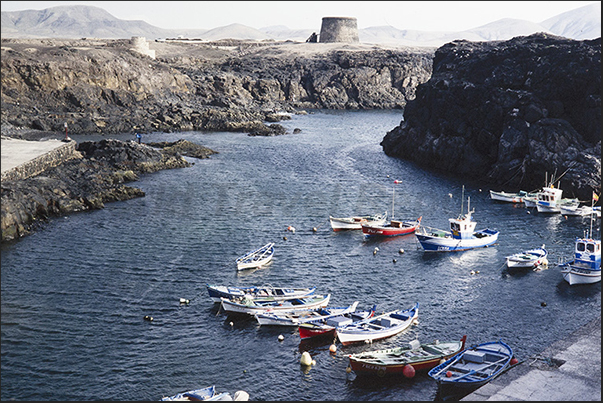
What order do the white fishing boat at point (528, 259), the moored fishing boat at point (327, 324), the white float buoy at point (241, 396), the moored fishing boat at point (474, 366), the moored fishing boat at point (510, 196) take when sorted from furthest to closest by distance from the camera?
the moored fishing boat at point (510, 196) → the white fishing boat at point (528, 259) → the moored fishing boat at point (327, 324) → the moored fishing boat at point (474, 366) → the white float buoy at point (241, 396)

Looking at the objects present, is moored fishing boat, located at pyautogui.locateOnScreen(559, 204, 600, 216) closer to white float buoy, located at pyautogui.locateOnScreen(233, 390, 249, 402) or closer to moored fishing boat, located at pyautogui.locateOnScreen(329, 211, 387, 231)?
moored fishing boat, located at pyautogui.locateOnScreen(329, 211, 387, 231)

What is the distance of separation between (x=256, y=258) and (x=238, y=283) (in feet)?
15.4

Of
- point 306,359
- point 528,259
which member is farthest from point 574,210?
point 306,359

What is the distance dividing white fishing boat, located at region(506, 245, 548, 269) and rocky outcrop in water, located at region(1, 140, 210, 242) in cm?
4393

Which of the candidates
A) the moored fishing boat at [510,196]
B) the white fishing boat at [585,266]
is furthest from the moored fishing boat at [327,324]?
the moored fishing boat at [510,196]

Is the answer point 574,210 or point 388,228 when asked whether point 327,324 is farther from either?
point 574,210

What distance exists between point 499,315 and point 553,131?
2000 inches

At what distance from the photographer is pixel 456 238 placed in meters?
59.5

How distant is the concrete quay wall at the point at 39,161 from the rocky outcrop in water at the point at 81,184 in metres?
0.94

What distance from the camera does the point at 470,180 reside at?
304 feet

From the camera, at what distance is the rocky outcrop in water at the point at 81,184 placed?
5897cm

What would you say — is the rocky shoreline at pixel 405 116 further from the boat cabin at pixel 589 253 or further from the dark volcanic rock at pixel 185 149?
the boat cabin at pixel 589 253

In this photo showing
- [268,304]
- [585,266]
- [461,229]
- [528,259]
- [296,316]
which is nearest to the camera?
[296,316]

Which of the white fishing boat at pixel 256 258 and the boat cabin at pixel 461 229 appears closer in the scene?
the white fishing boat at pixel 256 258
